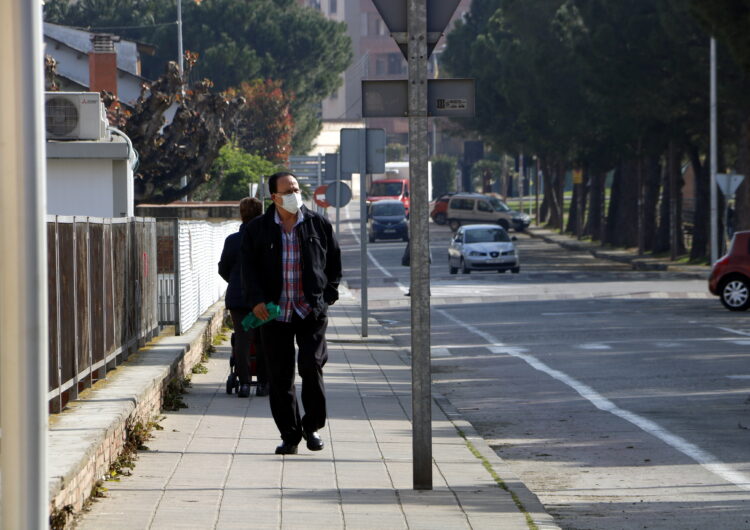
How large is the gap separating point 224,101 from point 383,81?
28663mm

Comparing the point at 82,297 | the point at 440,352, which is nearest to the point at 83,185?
the point at 440,352

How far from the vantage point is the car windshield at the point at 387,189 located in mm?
87688

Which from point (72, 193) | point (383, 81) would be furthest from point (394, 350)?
point (383, 81)

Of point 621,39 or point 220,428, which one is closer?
point 220,428

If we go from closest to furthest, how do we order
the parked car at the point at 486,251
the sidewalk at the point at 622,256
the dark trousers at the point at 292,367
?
the dark trousers at the point at 292,367 < the parked car at the point at 486,251 < the sidewalk at the point at 622,256

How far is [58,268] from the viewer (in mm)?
8703

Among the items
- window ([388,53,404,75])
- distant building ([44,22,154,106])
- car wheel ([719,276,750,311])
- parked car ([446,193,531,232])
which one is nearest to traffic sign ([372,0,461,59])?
car wheel ([719,276,750,311])

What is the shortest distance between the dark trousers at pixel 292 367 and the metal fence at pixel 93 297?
1213mm

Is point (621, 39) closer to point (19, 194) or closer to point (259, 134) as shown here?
point (259, 134)

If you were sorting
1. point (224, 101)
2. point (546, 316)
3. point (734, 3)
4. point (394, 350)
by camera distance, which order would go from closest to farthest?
point (394, 350) < point (546, 316) < point (734, 3) < point (224, 101)

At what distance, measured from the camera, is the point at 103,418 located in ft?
27.9

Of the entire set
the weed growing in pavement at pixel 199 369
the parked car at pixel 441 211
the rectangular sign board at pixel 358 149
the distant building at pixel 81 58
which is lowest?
the parked car at pixel 441 211

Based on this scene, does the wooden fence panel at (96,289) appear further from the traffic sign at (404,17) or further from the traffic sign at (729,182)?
the traffic sign at (729,182)

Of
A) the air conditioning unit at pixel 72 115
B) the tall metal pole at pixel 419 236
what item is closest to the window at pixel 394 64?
the air conditioning unit at pixel 72 115
